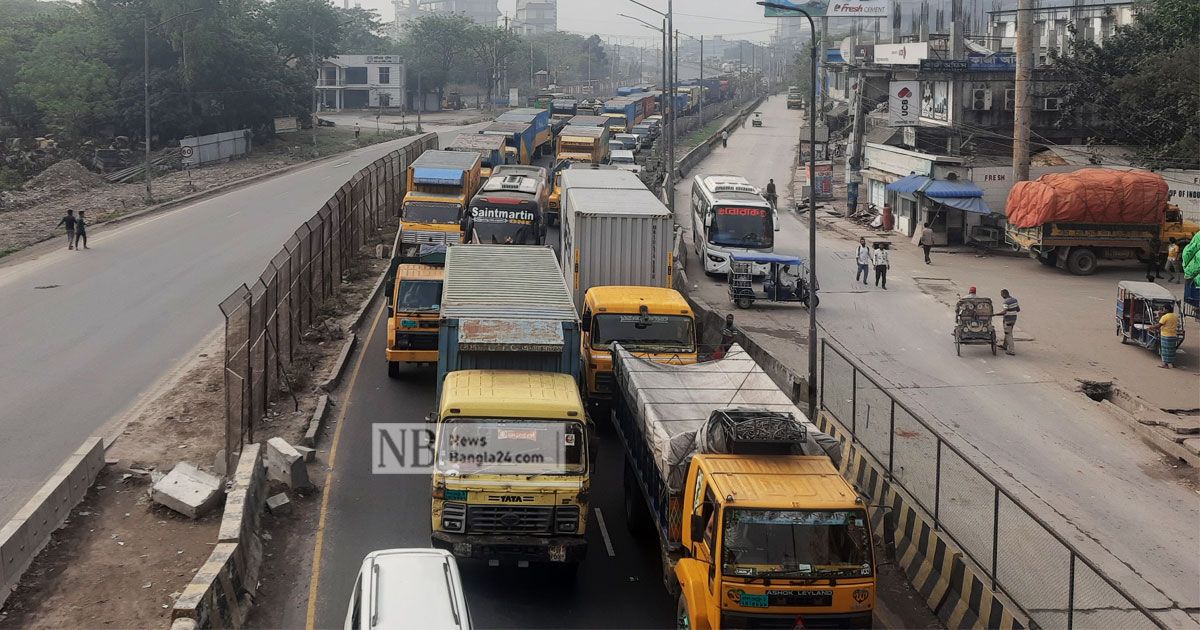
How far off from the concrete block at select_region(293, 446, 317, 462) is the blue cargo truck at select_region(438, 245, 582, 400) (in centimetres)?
300

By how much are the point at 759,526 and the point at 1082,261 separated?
103 ft

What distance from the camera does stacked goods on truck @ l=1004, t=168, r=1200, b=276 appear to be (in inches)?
1457

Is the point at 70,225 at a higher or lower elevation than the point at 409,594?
higher

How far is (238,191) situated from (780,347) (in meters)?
34.5

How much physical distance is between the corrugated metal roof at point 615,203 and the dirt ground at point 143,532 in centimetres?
691

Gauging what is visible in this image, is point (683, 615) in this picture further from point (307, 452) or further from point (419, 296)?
point (419, 296)

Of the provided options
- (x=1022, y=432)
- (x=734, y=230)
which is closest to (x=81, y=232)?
(x=734, y=230)

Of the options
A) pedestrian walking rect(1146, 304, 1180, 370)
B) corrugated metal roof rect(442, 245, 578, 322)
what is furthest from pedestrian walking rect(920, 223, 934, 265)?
corrugated metal roof rect(442, 245, 578, 322)

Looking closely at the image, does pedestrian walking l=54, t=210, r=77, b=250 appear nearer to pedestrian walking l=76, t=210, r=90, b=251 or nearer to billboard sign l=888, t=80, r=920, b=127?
pedestrian walking l=76, t=210, r=90, b=251

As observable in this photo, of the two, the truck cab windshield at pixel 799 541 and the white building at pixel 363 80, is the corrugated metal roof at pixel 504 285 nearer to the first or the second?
the truck cab windshield at pixel 799 541

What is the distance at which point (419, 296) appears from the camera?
23.5 meters

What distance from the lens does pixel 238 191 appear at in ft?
179

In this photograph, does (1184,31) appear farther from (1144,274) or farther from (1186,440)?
(1186,440)

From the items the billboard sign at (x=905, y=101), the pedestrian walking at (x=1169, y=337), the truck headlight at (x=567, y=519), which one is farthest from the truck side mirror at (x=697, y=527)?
the billboard sign at (x=905, y=101)
